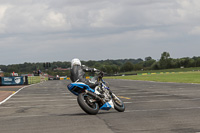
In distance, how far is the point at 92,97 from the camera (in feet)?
35.6

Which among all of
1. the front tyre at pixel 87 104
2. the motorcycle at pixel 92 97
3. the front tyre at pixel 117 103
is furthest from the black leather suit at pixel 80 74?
the front tyre at pixel 117 103

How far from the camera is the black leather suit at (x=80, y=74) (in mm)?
11141

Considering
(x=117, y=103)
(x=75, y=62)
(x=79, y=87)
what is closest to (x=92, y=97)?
(x=79, y=87)

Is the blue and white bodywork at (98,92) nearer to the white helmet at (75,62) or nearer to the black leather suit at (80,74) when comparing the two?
the black leather suit at (80,74)

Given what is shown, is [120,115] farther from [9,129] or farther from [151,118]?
[9,129]

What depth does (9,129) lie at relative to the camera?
8.77m

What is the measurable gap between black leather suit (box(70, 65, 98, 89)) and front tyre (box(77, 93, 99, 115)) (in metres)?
0.51

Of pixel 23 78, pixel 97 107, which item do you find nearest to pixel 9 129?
pixel 97 107

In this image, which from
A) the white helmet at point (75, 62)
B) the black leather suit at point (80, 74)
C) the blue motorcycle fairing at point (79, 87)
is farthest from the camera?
the white helmet at point (75, 62)

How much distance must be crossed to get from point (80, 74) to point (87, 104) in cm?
106

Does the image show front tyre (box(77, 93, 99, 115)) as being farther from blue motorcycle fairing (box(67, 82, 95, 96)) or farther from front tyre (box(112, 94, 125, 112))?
front tyre (box(112, 94, 125, 112))

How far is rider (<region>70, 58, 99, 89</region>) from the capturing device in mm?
11148

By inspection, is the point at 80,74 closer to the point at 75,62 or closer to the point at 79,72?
the point at 79,72

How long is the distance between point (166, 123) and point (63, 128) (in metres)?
2.48
